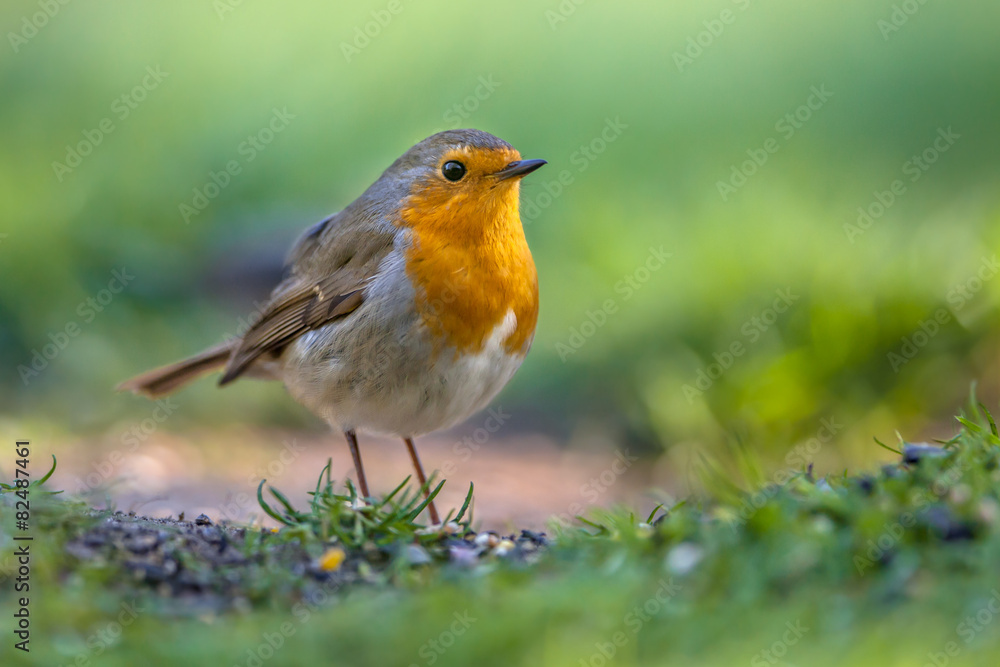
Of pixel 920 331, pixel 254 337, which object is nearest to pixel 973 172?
pixel 920 331

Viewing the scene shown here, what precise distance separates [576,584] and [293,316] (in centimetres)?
237

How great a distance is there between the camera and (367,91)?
8539mm

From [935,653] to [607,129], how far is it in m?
6.40
